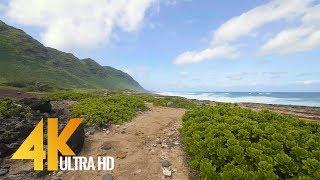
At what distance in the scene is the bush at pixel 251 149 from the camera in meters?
11.1

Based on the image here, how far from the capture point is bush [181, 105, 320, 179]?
36.4 ft

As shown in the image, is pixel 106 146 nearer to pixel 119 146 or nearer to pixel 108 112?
pixel 119 146

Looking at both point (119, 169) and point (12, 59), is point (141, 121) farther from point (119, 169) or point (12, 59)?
point (12, 59)

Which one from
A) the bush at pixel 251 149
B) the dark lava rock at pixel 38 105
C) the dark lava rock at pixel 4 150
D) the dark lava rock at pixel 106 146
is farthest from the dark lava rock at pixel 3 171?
the dark lava rock at pixel 38 105

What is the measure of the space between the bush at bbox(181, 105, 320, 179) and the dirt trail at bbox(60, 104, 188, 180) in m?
0.84

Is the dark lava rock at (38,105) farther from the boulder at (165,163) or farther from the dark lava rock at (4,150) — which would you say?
the boulder at (165,163)

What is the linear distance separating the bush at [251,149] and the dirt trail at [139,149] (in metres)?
0.84

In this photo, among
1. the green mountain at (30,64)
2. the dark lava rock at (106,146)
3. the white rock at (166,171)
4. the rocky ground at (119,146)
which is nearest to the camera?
the white rock at (166,171)

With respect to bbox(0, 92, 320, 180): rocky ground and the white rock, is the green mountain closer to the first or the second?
bbox(0, 92, 320, 180): rocky ground

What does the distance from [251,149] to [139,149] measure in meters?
5.58

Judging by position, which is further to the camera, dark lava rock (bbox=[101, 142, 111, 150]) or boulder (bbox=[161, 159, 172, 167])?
dark lava rock (bbox=[101, 142, 111, 150])

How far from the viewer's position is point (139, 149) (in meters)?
15.5

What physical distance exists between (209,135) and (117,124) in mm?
7557

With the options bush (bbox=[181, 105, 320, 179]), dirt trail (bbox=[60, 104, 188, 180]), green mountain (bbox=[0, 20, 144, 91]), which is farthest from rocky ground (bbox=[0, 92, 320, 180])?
green mountain (bbox=[0, 20, 144, 91])
